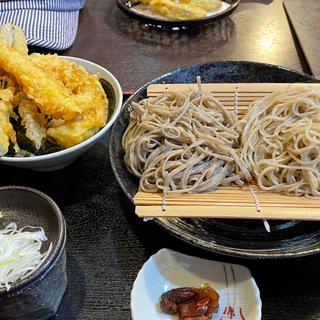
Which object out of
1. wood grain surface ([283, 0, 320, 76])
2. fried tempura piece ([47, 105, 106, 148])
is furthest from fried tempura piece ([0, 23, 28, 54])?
wood grain surface ([283, 0, 320, 76])

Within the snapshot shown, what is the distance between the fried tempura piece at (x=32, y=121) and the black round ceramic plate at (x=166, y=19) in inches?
47.7

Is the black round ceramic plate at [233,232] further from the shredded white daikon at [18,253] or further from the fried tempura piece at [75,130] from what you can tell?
the shredded white daikon at [18,253]

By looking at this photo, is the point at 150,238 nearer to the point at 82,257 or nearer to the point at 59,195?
the point at 82,257

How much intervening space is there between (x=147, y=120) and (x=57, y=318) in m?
0.65

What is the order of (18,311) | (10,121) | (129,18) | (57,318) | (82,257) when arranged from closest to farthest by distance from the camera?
(18,311)
(57,318)
(82,257)
(10,121)
(129,18)

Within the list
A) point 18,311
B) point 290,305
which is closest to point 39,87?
point 18,311

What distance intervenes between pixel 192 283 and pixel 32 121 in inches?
26.6

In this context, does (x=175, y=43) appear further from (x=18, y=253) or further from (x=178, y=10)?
(x=18, y=253)

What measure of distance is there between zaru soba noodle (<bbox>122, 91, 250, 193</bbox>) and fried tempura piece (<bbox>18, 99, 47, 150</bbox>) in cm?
27

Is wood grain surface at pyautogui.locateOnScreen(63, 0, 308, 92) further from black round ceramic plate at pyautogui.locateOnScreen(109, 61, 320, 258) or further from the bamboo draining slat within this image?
the bamboo draining slat

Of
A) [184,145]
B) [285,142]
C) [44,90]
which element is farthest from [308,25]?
[44,90]

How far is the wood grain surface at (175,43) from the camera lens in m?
2.20

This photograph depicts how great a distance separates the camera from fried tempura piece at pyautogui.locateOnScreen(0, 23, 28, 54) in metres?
1.54

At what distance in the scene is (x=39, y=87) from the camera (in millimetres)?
1372
